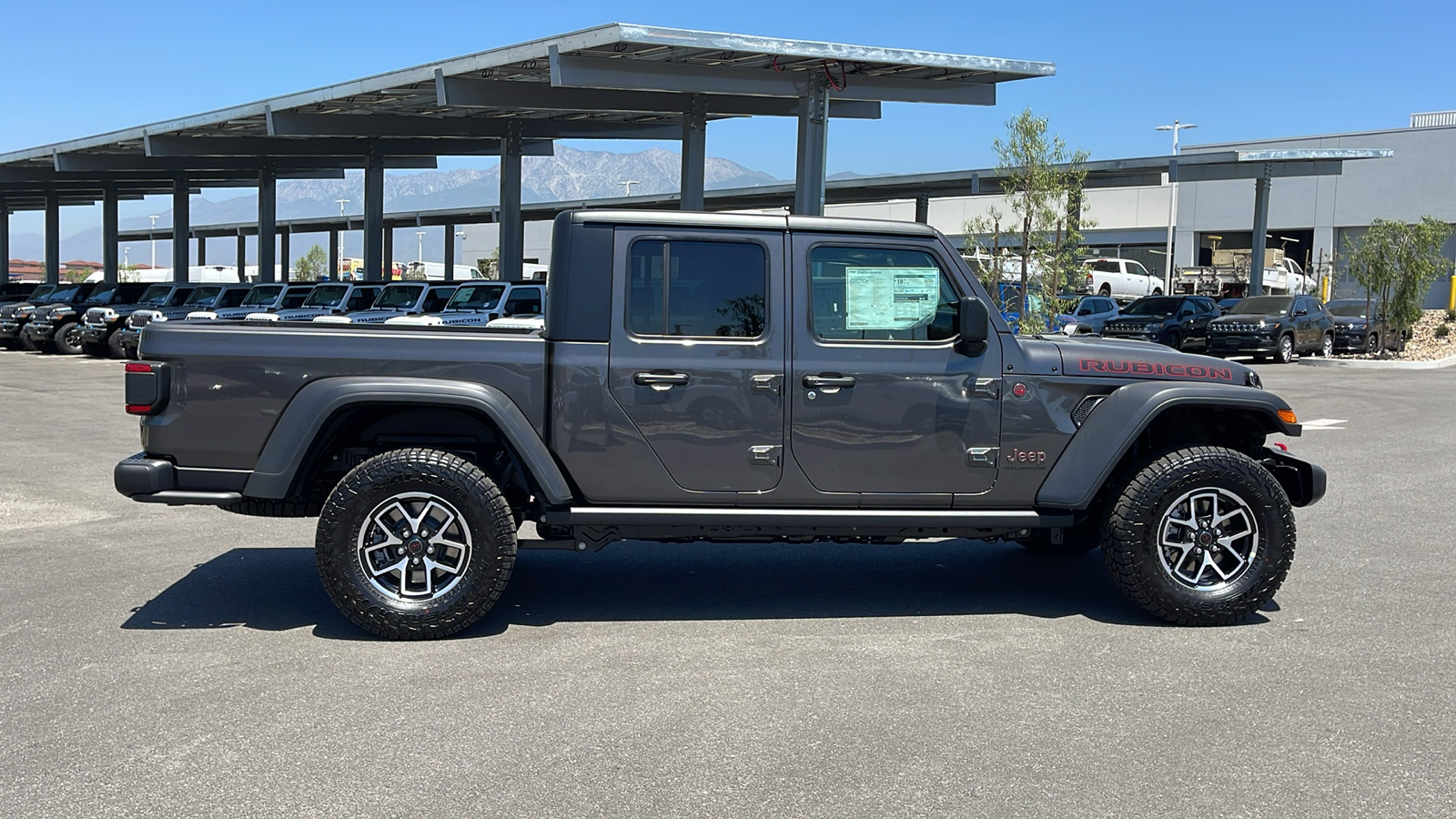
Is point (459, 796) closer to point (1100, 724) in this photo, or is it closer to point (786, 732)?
point (786, 732)

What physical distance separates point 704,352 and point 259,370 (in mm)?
2110

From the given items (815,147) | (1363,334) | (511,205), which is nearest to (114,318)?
(511,205)

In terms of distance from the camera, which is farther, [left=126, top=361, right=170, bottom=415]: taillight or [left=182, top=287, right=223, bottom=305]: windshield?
[left=182, top=287, right=223, bottom=305]: windshield

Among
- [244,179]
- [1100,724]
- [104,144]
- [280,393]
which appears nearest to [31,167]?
[244,179]

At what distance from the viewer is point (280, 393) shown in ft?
19.4

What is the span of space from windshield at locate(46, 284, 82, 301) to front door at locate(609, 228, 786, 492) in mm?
31859

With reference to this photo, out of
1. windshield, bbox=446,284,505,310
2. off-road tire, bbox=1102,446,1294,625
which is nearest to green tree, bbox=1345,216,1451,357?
windshield, bbox=446,284,505,310

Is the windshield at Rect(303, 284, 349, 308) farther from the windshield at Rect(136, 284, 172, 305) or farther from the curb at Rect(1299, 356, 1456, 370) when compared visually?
the curb at Rect(1299, 356, 1456, 370)

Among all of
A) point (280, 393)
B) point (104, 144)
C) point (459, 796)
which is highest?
point (104, 144)

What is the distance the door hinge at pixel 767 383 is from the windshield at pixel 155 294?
26.7 metres

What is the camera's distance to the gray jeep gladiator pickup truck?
5.91 metres

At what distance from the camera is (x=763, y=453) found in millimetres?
6086

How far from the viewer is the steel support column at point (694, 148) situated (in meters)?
27.8

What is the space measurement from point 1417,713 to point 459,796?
12.2 feet
